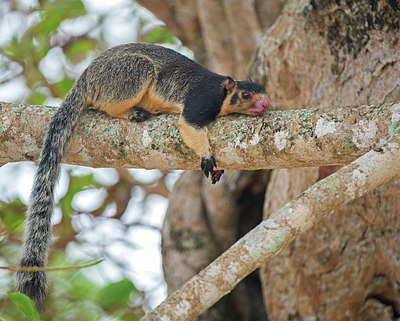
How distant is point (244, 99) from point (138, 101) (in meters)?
0.73

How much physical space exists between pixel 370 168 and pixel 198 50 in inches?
163

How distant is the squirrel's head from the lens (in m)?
3.30

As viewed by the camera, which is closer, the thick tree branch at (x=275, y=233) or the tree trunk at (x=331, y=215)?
the thick tree branch at (x=275, y=233)

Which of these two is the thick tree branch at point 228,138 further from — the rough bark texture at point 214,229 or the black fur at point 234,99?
the rough bark texture at point 214,229

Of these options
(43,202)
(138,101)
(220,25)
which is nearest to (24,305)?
(43,202)

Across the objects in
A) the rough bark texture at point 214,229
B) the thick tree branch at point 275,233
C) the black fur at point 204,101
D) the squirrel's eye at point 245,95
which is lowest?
the rough bark texture at point 214,229

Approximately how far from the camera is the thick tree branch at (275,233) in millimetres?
1992

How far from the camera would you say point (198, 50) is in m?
6.12

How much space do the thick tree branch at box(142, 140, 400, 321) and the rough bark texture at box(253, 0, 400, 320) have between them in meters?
1.46

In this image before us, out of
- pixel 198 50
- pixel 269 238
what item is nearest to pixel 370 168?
pixel 269 238

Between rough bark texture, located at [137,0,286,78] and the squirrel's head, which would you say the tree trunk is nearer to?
the squirrel's head

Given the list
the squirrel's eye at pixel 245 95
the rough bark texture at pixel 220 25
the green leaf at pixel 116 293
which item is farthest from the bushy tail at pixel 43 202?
the rough bark texture at pixel 220 25

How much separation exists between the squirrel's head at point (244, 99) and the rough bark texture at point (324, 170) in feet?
2.60

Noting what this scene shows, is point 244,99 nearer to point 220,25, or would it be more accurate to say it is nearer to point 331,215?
point 331,215
